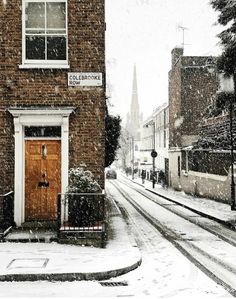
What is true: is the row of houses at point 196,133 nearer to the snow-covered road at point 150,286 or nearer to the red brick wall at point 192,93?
the red brick wall at point 192,93

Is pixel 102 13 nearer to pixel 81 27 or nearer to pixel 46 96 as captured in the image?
pixel 81 27

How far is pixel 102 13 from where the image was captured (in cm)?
1365

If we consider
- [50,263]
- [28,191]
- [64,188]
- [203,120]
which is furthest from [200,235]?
[203,120]

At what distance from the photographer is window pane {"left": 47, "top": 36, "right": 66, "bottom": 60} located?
45.3ft

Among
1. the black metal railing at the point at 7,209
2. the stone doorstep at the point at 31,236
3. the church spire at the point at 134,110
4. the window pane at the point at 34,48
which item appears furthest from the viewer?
the church spire at the point at 134,110

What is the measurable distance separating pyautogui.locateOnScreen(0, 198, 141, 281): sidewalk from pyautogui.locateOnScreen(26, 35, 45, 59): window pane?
538 centimetres

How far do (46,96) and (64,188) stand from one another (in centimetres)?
257

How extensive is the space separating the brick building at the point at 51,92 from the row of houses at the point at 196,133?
41.8 feet

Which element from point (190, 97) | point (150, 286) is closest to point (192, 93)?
point (190, 97)

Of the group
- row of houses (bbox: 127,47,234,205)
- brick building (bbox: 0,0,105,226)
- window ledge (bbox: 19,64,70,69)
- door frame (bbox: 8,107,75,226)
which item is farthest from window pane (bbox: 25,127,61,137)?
row of houses (bbox: 127,47,234,205)

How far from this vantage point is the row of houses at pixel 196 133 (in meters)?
26.7

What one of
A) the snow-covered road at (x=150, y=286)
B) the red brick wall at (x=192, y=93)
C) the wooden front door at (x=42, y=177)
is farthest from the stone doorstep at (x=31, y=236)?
the red brick wall at (x=192, y=93)

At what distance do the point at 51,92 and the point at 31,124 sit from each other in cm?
103

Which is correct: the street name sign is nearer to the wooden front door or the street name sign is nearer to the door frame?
the door frame
